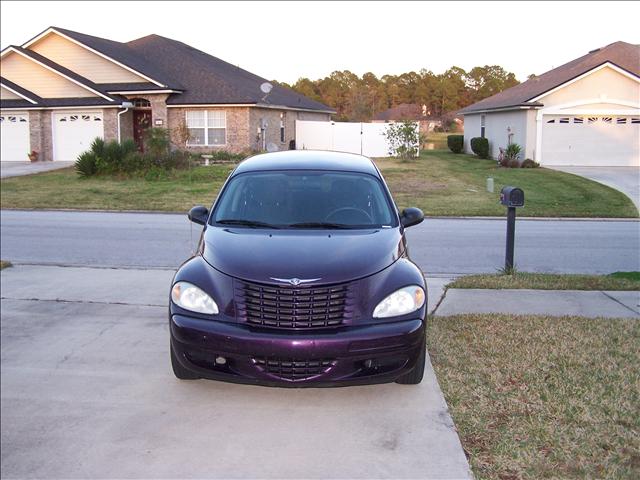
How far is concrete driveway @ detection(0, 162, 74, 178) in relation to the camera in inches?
1049

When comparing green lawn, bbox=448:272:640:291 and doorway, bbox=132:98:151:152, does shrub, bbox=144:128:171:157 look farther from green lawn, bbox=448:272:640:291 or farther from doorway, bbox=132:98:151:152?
green lawn, bbox=448:272:640:291

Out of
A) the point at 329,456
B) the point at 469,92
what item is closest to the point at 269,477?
the point at 329,456

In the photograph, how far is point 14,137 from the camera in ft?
106

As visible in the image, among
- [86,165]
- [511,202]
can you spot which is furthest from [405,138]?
[511,202]

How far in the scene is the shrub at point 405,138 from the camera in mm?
34875

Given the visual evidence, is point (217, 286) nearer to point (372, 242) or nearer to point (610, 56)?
point (372, 242)

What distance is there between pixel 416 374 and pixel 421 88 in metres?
80.2

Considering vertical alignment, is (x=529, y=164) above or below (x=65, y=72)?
below

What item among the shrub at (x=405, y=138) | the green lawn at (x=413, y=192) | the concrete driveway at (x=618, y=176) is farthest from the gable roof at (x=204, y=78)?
the concrete driveway at (x=618, y=176)

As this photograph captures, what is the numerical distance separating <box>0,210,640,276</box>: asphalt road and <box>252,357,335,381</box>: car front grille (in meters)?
5.10

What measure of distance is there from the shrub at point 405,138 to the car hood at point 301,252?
29789mm

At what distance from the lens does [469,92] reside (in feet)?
267

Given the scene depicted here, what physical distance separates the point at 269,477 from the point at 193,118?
29309 mm

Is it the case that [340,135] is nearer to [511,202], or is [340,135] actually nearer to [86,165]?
[86,165]
